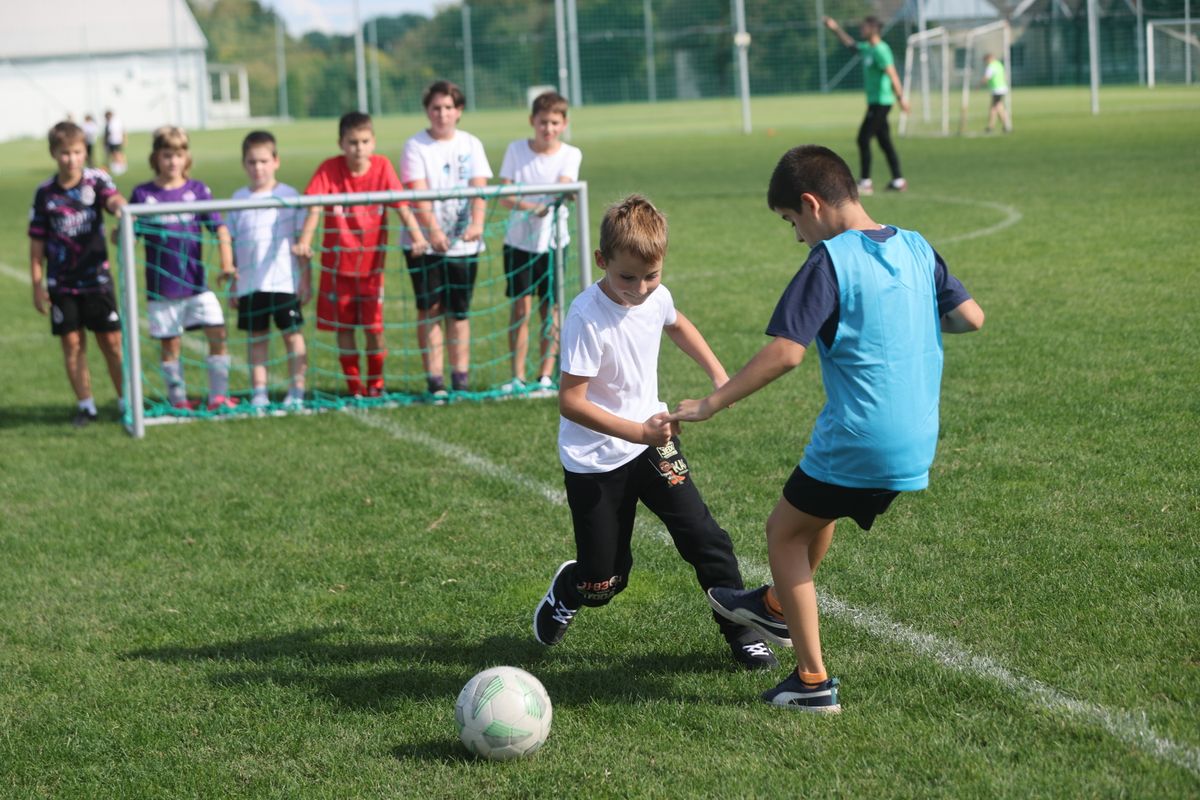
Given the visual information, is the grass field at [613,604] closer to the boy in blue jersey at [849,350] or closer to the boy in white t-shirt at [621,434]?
the boy in white t-shirt at [621,434]

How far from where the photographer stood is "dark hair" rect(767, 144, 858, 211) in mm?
3789

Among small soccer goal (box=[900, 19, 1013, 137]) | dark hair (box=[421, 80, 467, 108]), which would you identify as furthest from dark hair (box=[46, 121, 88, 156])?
small soccer goal (box=[900, 19, 1013, 137])

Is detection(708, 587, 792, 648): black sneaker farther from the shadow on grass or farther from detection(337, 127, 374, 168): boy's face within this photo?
detection(337, 127, 374, 168): boy's face

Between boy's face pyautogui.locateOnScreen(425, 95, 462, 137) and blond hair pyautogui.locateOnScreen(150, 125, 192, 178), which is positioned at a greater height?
boy's face pyautogui.locateOnScreen(425, 95, 462, 137)

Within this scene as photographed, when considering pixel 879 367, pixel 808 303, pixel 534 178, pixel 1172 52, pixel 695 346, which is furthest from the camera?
pixel 1172 52

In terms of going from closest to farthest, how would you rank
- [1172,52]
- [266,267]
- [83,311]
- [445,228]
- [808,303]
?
[808,303] < [266,267] < [83,311] < [445,228] < [1172,52]

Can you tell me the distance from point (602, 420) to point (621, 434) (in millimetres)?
71

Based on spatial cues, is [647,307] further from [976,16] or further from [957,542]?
[976,16]

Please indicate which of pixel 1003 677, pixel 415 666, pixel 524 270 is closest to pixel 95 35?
pixel 524 270

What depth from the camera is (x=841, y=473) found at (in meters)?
3.81

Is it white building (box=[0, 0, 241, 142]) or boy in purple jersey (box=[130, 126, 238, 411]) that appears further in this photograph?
white building (box=[0, 0, 241, 142])

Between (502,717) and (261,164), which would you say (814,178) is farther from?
(261,164)

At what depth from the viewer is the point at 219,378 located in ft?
29.0

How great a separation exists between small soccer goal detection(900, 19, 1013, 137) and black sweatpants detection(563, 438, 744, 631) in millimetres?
Answer: 27448
